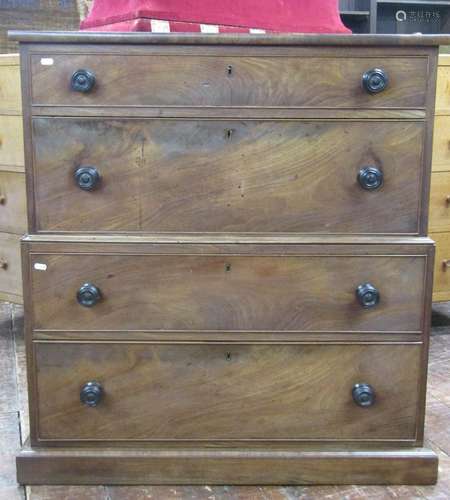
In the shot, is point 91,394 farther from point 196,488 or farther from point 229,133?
point 229,133

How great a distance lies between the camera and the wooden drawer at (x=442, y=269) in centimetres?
232

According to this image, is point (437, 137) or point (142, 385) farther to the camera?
point (437, 137)

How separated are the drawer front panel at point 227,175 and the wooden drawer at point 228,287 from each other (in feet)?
0.17

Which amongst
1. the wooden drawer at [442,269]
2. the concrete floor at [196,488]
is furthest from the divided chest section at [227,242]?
the wooden drawer at [442,269]

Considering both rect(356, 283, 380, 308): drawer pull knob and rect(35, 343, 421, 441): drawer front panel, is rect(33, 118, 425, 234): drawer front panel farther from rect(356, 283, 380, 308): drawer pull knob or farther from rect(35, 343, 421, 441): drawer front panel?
rect(35, 343, 421, 441): drawer front panel

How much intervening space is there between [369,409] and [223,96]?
0.70 m

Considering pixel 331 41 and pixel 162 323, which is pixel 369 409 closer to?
pixel 162 323

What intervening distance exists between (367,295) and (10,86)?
1373 millimetres

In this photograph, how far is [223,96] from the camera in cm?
131

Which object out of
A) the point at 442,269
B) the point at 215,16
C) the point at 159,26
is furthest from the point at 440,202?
the point at 159,26

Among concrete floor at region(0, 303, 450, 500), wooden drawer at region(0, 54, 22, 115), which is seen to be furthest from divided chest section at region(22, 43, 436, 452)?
wooden drawer at region(0, 54, 22, 115)

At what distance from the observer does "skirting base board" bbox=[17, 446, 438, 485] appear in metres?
1.41

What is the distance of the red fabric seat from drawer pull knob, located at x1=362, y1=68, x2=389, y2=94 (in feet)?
1.04

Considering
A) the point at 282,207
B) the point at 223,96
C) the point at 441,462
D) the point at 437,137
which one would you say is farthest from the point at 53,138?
the point at 437,137
